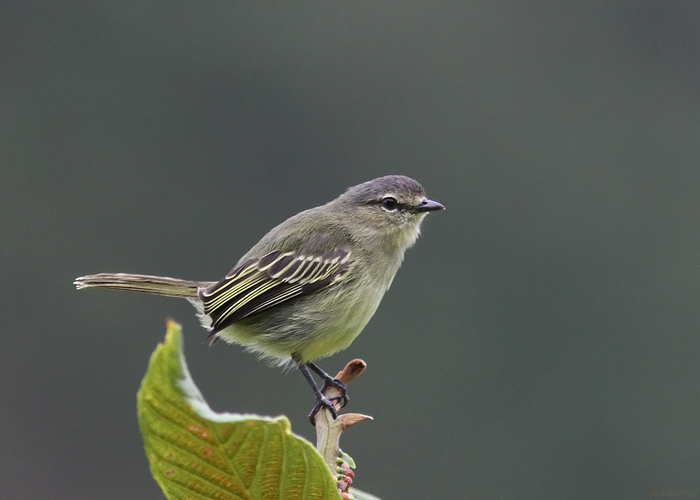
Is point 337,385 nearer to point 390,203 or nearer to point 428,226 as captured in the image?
point 390,203

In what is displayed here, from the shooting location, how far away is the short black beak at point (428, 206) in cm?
652

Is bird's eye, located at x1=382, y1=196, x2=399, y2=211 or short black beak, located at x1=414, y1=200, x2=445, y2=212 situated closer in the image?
short black beak, located at x1=414, y1=200, x2=445, y2=212

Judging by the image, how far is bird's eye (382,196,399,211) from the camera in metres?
6.76

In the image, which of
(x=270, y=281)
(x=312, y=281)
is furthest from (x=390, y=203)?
(x=270, y=281)

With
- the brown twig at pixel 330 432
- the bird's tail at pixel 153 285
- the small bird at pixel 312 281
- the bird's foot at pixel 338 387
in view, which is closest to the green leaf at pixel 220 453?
the brown twig at pixel 330 432

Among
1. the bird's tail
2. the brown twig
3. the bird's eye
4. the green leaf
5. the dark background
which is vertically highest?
the green leaf

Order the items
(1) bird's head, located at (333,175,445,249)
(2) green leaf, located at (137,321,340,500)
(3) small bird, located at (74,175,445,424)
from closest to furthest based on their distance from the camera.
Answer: (2) green leaf, located at (137,321,340,500) < (3) small bird, located at (74,175,445,424) < (1) bird's head, located at (333,175,445,249)

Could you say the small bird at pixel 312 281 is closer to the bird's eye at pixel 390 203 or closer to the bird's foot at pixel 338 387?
the bird's eye at pixel 390 203

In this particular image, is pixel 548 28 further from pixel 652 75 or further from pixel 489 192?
pixel 489 192

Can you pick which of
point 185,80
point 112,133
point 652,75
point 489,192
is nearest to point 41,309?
point 112,133

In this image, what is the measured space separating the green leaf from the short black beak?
4059mm

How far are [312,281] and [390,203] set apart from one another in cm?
Answer: 88

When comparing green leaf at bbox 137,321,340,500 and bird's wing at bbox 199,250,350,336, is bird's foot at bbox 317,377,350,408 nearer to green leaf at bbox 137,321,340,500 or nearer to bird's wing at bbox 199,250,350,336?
bird's wing at bbox 199,250,350,336

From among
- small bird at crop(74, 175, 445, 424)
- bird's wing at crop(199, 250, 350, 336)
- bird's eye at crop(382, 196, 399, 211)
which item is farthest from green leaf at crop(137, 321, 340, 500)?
bird's eye at crop(382, 196, 399, 211)
